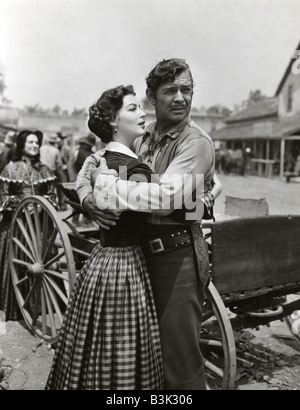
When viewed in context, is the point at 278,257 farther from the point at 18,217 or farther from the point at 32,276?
the point at 18,217

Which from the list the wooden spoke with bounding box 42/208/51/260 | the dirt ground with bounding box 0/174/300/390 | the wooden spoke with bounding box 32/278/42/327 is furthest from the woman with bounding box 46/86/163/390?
the wooden spoke with bounding box 32/278/42/327

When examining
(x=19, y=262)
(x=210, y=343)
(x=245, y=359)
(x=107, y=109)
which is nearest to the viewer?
(x=107, y=109)

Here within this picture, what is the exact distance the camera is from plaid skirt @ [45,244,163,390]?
2.08 m

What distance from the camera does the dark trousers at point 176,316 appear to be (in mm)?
2180

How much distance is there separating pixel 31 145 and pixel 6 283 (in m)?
1.24

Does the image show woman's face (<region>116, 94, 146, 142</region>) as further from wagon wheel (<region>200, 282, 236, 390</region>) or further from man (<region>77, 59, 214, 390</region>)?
wagon wheel (<region>200, 282, 236, 390</region>)

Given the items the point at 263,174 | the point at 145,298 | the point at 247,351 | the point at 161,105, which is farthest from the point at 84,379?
the point at 263,174

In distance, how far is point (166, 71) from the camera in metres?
2.17

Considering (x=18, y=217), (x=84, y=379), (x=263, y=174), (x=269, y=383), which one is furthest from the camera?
(x=263, y=174)

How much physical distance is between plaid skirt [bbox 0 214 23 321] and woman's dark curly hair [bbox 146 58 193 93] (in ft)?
8.15

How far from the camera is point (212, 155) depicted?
215cm

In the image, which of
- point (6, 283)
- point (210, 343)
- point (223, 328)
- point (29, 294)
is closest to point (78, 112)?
point (6, 283)

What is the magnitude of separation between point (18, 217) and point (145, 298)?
2099mm

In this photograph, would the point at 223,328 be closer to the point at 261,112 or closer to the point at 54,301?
the point at 54,301
